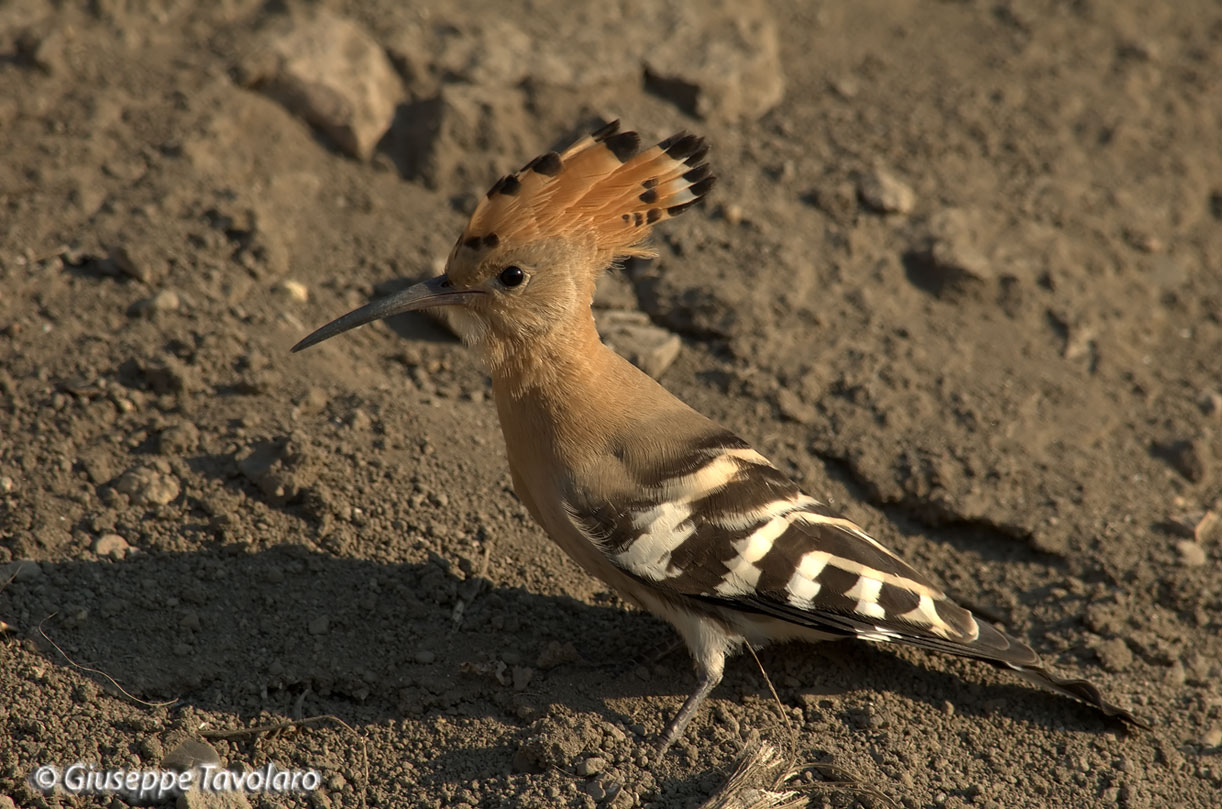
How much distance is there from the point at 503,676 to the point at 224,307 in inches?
74.1

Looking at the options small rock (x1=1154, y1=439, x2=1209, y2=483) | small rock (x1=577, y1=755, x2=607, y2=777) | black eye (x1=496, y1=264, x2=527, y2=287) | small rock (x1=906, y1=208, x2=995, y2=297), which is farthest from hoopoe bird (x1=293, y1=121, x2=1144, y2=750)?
small rock (x1=906, y1=208, x2=995, y2=297)

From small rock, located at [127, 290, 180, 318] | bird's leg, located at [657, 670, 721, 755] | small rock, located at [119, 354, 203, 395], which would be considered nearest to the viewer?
bird's leg, located at [657, 670, 721, 755]

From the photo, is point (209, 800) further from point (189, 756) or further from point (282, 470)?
point (282, 470)

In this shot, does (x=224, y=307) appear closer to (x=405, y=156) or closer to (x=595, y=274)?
(x=405, y=156)

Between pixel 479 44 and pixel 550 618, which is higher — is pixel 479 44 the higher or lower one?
the higher one

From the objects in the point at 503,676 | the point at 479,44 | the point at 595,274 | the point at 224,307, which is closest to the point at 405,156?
the point at 479,44

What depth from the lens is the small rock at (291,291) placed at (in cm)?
470

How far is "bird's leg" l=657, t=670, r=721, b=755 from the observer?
3414 millimetres

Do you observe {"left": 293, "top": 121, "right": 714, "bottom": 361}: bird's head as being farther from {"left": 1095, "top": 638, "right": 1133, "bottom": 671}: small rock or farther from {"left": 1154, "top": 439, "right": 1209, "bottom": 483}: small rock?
{"left": 1154, "top": 439, "right": 1209, "bottom": 483}: small rock

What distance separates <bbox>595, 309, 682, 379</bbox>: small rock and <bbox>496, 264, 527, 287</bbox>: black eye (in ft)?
3.59

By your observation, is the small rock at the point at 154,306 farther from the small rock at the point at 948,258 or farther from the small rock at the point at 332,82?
the small rock at the point at 948,258

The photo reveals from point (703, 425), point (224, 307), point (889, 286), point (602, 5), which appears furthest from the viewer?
point (602, 5)

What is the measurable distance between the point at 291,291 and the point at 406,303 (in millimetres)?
1194

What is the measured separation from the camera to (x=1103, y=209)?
549 centimetres
